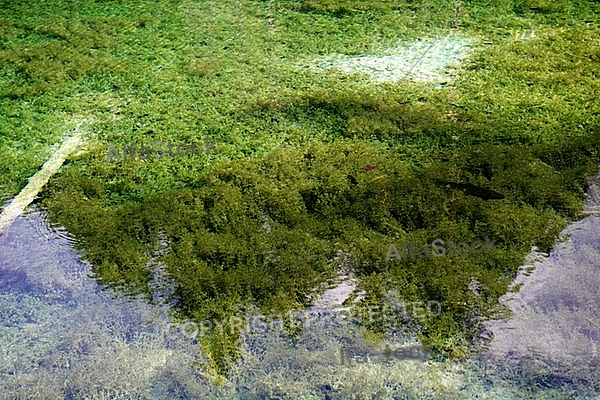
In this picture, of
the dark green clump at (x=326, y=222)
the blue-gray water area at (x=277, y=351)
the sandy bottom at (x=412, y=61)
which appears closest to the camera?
the blue-gray water area at (x=277, y=351)

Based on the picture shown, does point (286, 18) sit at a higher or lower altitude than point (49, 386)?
higher

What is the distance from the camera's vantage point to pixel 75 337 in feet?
6.89

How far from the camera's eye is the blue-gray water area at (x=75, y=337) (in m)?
1.96

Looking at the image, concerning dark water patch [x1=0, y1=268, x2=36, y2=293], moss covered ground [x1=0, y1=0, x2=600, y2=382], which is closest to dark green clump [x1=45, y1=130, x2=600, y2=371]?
moss covered ground [x1=0, y1=0, x2=600, y2=382]

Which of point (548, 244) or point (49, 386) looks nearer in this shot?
point (49, 386)

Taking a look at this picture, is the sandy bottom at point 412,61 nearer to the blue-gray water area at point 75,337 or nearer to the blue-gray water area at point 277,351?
the blue-gray water area at point 277,351

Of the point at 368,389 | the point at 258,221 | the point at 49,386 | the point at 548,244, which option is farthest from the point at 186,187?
the point at 548,244

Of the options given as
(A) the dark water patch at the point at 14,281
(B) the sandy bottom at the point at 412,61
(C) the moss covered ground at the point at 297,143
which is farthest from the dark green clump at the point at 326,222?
(B) the sandy bottom at the point at 412,61

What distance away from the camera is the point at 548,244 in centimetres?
230

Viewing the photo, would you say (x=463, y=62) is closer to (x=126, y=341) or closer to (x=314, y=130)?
(x=314, y=130)

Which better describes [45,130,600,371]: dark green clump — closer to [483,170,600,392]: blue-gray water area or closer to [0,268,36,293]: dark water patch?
[483,170,600,392]: blue-gray water area

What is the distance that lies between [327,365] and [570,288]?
29.6 inches

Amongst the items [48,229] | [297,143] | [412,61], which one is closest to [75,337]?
[48,229]

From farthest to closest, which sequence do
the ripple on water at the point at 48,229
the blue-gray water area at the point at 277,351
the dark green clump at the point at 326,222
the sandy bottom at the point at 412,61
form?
the sandy bottom at the point at 412,61 → the ripple on water at the point at 48,229 → the dark green clump at the point at 326,222 → the blue-gray water area at the point at 277,351
